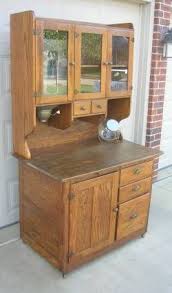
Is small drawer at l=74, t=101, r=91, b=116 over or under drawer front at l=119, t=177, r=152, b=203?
over

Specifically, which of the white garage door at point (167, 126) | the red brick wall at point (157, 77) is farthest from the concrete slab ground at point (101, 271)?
the white garage door at point (167, 126)

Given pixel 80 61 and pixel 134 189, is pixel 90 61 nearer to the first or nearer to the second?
pixel 80 61

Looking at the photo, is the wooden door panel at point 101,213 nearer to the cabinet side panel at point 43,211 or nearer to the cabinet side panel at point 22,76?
the cabinet side panel at point 43,211

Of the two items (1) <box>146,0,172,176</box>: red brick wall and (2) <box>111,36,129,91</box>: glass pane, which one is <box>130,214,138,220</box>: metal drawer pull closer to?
(2) <box>111,36,129,91</box>: glass pane

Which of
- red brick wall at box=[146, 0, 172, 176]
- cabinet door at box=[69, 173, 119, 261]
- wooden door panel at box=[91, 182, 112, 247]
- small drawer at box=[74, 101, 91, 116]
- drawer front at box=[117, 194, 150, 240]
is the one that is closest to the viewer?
cabinet door at box=[69, 173, 119, 261]

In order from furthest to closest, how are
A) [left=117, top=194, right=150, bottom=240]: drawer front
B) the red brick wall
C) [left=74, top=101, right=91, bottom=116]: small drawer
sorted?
the red brick wall < [left=117, top=194, right=150, bottom=240]: drawer front < [left=74, top=101, right=91, bottom=116]: small drawer

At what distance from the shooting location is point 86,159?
2.40 meters

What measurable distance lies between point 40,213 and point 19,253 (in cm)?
41

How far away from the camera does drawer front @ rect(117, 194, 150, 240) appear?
2.51 metres

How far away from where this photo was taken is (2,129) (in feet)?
8.57

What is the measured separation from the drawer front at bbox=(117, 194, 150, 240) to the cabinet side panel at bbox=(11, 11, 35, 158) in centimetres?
83

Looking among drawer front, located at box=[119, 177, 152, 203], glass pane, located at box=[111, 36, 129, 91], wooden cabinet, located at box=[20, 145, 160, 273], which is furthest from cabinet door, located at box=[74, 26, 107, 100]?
drawer front, located at box=[119, 177, 152, 203]

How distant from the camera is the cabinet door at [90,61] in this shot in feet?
7.53

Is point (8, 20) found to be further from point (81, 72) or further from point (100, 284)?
point (100, 284)
